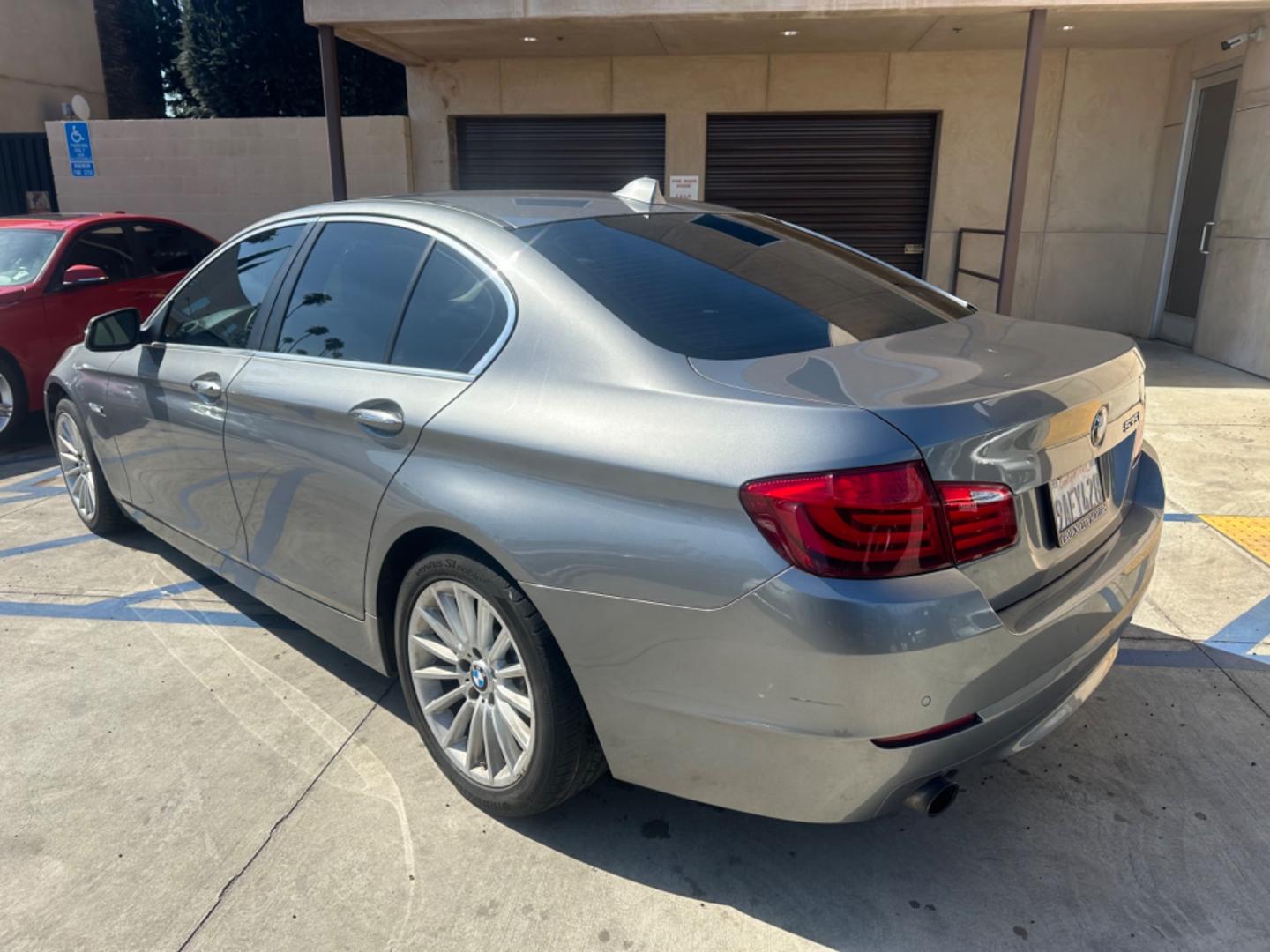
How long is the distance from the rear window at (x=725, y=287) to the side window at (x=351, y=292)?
48 cm

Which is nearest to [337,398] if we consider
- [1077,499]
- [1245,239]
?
[1077,499]

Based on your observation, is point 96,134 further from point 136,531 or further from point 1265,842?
point 1265,842

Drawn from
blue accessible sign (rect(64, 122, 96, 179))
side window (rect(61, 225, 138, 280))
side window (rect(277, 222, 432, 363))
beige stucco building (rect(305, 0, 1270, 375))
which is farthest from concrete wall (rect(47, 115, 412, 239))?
side window (rect(277, 222, 432, 363))

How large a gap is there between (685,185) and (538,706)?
999 centimetres

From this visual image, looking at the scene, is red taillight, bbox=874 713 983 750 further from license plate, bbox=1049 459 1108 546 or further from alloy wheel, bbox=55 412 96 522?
alloy wheel, bbox=55 412 96 522

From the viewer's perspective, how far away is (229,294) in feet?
11.9

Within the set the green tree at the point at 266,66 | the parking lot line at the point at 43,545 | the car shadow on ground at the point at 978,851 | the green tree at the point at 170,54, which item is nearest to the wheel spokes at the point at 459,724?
the car shadow on ground at the point at 978,851

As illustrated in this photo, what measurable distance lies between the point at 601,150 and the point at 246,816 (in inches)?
415

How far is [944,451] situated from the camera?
6.41ft

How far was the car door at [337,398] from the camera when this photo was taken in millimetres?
2691

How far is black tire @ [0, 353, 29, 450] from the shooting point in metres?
6.90

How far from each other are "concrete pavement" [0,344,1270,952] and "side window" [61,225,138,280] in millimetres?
4800

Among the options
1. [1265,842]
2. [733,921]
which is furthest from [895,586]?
[1265,842]

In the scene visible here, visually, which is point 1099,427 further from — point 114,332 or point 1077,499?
point 114,332
